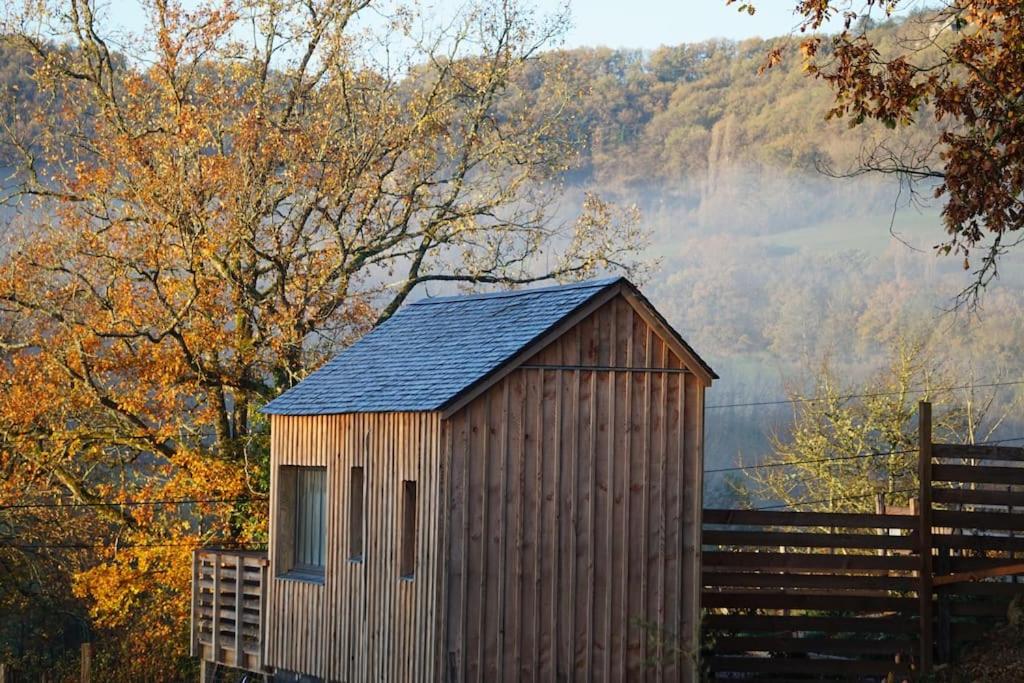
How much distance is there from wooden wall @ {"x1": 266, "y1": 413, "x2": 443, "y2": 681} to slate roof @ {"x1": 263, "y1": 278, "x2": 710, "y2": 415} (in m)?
0.25

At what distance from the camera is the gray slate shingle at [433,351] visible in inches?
584

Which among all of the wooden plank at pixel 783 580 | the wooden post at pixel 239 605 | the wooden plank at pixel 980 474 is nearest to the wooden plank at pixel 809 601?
the wooden plank at pixel 783 580

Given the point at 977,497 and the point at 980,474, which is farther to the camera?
the point at 977,497

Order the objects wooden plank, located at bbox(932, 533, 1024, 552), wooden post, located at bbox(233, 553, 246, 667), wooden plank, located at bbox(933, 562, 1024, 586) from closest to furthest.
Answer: wooden plank, located at bbox(933, 562, 1024, 586) < wooden plank, located at bbox(932, 533, 1024, 552) < wooden post, located at bbox(233, 553, 246, 667)

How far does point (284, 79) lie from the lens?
2838 cm

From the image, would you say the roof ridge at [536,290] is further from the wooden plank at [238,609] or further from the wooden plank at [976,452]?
the wooden plank at [238,609]

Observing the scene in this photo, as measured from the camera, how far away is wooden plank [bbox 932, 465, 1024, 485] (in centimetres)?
1489

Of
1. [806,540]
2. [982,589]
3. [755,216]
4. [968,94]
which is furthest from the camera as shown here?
[755,216]

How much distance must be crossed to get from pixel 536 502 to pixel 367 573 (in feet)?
7.73

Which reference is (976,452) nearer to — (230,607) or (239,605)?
(239,605)

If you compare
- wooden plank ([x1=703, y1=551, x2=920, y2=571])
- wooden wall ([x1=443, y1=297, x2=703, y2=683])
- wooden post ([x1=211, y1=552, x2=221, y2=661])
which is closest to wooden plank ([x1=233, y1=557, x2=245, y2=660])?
wooden post ([x1=211, y1=552, x2=221, y2=661])

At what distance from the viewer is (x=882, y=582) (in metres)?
15.2

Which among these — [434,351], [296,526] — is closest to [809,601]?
[434,351]

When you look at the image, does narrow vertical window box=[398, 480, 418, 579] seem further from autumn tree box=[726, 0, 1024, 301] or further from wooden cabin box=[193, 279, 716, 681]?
autumn tree box=[726, 0, 1024, 301]
